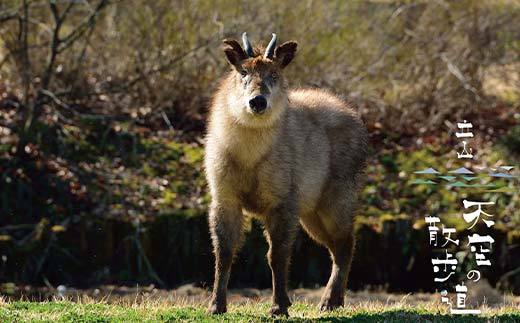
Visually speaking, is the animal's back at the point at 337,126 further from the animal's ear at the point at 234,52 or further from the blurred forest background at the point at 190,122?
the blurred forest background at the point at 190,122

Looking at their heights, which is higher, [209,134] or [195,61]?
[195,61]

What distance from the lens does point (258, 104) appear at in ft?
20.6

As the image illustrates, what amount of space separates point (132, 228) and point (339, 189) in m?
3.61

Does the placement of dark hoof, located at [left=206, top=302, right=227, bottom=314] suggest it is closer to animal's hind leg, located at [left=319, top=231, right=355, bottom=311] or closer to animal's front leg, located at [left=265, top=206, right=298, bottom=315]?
animal's front leg, located at [left=265, top=206, right=298, bottom=315]

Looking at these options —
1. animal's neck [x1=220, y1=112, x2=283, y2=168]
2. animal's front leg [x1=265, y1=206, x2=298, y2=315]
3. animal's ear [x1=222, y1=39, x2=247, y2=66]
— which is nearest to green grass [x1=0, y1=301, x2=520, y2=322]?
animal's front leg [x1=265, y1=206, x2=298, y2=315]

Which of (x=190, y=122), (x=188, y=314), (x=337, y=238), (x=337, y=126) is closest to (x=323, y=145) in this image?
(x=337, y=126)

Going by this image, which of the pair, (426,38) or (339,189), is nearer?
(339,189)

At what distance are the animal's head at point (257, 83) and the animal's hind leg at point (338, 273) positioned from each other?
4.64 ft

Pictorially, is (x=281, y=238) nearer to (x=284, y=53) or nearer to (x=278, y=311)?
(x=278, y=311)

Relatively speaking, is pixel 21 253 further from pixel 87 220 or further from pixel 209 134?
pixel 209 134

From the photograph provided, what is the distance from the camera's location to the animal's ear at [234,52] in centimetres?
663

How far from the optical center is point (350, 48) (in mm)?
13344

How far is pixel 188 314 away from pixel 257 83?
1712mm

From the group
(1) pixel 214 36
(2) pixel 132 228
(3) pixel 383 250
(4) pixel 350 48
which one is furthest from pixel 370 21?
(2) pixel 132 228
